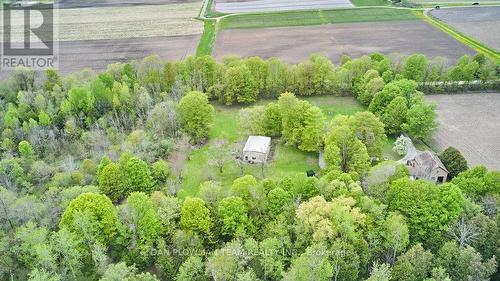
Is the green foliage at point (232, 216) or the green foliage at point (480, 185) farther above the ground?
the green foliage at point (480, 185)

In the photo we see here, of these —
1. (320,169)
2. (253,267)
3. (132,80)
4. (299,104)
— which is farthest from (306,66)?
(253,267)

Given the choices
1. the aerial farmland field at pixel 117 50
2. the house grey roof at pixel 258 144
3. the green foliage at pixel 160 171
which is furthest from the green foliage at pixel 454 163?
the aerial farmland field at pixel 117 50

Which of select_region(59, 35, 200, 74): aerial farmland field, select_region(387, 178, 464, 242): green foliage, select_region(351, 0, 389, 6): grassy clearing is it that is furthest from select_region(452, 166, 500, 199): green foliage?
select_region(351, 0, 389, 6): grassy clearing

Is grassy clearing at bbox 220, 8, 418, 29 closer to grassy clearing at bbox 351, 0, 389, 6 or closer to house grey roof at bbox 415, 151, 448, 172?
grassy clearing at bbox 351, 0, 389, 6

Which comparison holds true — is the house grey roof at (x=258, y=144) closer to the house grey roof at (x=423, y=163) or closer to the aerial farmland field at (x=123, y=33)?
the house grey roof at (x=423, y=163)

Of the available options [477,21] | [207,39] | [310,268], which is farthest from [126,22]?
[310,268]

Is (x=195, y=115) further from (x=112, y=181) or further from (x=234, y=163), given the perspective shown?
(x=112, y=181)
